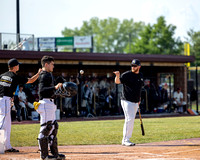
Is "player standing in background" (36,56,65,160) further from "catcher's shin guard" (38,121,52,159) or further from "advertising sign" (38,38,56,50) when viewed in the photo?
"advertising sign" (38,38,56,50)

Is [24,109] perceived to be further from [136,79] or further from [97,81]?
[136,79]

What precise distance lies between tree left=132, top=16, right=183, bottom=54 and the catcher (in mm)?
45588

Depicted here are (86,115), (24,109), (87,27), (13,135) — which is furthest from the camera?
(87,27)

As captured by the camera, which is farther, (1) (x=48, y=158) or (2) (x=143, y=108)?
(2) (x=143, y=108)

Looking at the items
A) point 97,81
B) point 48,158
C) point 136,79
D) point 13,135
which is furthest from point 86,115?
point 48,158

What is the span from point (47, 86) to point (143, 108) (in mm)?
15023

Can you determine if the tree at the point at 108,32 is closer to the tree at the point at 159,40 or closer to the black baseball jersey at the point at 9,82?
the tree at the point at 159,40

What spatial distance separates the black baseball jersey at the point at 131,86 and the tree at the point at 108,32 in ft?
279

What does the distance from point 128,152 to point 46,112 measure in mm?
2104

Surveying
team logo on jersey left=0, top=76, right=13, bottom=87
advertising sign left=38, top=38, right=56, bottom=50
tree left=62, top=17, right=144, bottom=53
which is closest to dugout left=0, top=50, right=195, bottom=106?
team logo on jersey left=0, top=76, right=13, bottom=87

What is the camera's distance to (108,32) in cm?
9744

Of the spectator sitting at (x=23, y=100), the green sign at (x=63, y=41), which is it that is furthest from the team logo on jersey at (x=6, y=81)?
the green sign at (x=63, y=41)

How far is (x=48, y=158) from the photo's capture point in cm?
699

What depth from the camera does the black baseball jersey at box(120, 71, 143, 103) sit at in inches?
362
